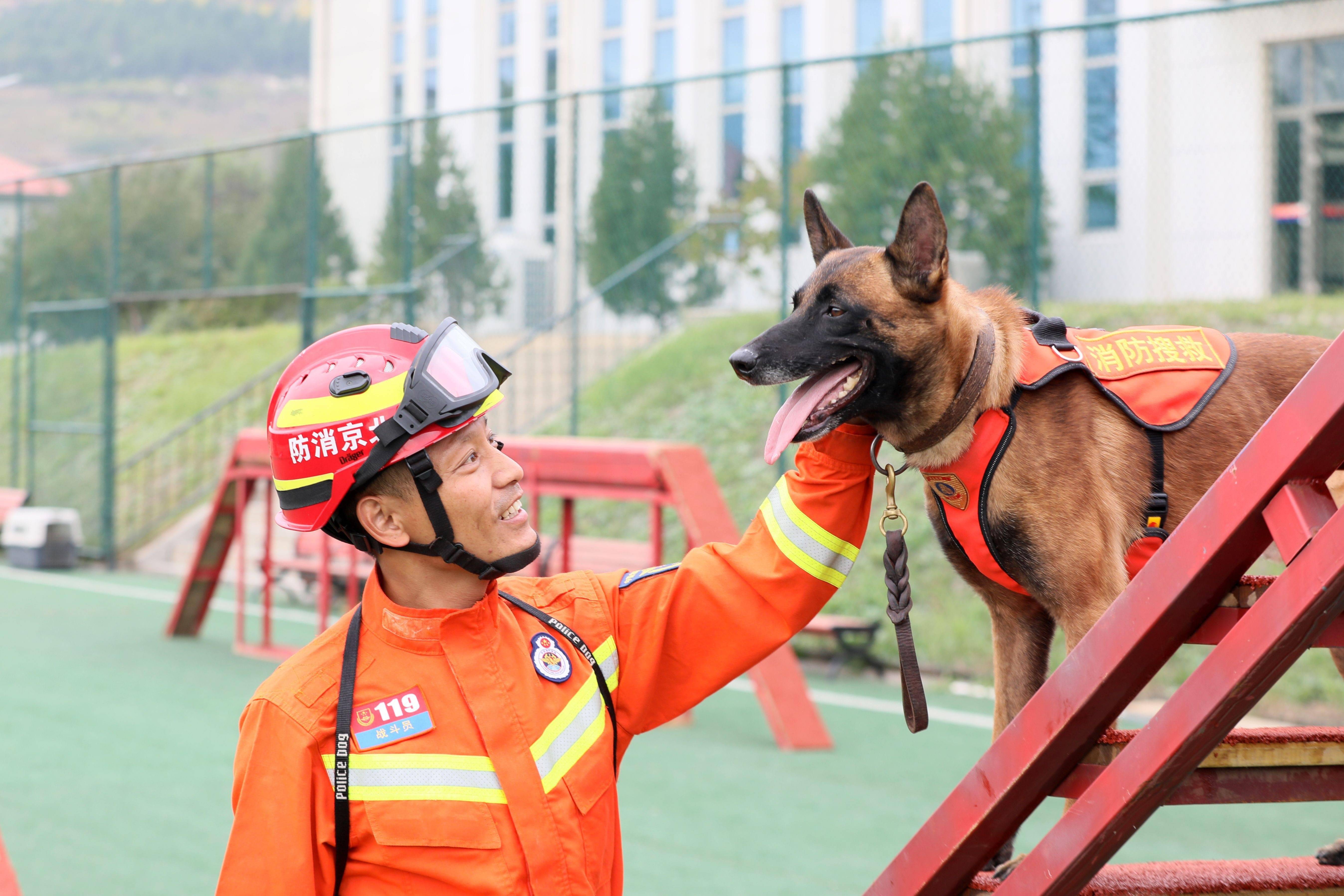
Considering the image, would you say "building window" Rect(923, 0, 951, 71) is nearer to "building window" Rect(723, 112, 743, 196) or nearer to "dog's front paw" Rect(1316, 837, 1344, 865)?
"building window" Rect(723, 112, 743, 196)

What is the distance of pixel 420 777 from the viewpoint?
1.96 m

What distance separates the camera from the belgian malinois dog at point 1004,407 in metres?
2.43

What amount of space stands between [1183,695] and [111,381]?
1335 cm

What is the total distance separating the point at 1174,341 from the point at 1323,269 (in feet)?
36.4

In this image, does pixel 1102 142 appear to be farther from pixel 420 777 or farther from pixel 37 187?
pixel 37 187

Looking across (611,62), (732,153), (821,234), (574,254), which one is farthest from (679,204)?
(611,62)

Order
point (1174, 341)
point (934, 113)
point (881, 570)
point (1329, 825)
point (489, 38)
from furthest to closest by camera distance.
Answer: point (489, 38) → point (934, 113) → point (881, 570) → point (1329, 825) → point (1174, 341)

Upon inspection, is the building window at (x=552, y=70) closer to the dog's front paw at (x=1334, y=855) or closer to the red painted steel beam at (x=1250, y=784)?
the dog's front paw at (x=1334, y=855)

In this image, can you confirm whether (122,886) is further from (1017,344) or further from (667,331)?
(667,331)

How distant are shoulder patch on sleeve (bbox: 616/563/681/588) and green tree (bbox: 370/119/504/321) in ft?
32.9

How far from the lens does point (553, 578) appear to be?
2.43 m

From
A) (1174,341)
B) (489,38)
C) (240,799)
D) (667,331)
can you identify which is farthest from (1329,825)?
(489,38)

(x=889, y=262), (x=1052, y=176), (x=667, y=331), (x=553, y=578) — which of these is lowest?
(x=553, y=578)

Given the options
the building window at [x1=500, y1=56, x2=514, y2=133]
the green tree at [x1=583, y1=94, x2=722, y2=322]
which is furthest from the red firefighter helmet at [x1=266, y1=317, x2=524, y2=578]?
the building window at [x1=500, y1=56, x2=514, y2=133]
